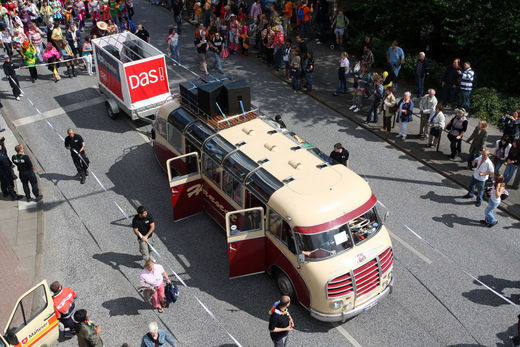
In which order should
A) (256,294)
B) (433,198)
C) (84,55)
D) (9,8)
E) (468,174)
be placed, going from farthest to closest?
(9,8), (84,55), (468,174), (433,198), (256,294)

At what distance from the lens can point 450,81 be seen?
18.6 meters

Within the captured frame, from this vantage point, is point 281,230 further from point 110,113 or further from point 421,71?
point 421,71

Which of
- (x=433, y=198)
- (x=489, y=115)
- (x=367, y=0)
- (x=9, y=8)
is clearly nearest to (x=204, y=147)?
(x=433, y=198)

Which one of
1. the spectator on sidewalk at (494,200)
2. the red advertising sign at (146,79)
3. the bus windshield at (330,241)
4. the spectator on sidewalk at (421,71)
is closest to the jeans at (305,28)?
the spectator on sidewalk at (421,71)

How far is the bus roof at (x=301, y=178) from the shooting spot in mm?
10672

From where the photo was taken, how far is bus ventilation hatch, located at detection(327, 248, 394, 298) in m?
10.5

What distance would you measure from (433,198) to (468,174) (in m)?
1.84

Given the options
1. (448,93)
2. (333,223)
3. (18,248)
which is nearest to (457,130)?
(448,93)

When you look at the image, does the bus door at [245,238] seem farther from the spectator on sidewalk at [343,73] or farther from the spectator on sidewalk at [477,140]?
the spectator on sidewalk at [343,73]

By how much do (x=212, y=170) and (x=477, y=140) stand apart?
26.5 ft

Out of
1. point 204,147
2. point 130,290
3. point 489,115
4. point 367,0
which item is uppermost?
point 367,0

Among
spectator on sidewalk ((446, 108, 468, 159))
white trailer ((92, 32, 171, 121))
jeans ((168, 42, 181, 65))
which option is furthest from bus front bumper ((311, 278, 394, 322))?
jeans ((168, 42, 181, 65))

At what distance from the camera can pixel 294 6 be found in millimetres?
25016

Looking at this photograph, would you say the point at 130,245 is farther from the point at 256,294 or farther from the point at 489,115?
the point at 489,115
